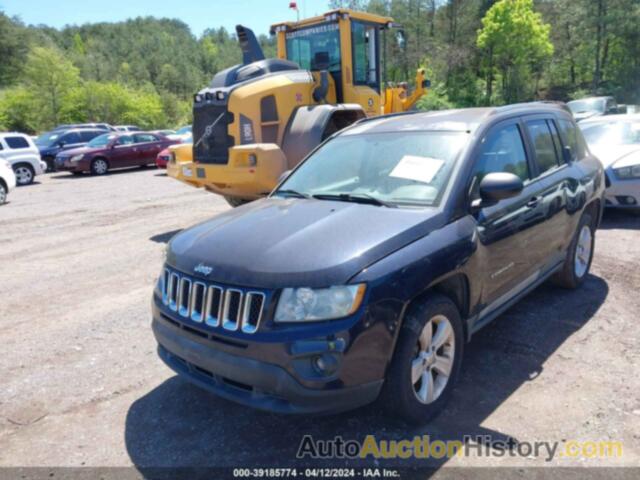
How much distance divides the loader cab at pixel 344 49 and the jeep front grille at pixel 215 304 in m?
6.63

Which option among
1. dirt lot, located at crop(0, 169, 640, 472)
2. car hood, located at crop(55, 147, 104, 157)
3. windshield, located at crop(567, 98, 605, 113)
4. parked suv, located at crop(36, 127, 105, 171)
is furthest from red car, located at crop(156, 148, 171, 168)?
windshield, located at crop(567, 98, 605, 113)

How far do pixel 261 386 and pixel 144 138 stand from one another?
67.0 ft

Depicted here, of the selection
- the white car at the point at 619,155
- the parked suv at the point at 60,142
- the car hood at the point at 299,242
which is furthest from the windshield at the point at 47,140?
the car hood at the point at 299,242

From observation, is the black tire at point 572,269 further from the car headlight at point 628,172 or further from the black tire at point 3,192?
the black tire at point 3,192

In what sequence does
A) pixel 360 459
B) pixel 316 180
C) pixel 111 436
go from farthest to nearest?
pixel 316 180, pixel 111 436, pixel 360 459

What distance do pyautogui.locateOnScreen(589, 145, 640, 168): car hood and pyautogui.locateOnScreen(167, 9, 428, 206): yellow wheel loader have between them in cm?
386

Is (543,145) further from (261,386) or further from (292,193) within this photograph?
(261,386)

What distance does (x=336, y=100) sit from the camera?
9.35 meters

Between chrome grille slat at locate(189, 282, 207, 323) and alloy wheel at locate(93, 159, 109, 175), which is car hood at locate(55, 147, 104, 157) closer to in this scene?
alloy wheel at locate(93, 159, 109, 175)

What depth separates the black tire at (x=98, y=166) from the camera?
64.2 feet

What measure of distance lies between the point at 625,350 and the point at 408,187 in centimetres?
218

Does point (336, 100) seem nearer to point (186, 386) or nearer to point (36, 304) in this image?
point (36, 304)

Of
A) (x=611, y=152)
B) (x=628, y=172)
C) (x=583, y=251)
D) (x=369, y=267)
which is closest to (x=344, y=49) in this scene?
(x=611, y=152)

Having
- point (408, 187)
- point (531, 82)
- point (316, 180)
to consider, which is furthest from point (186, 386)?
point (531, 82)
